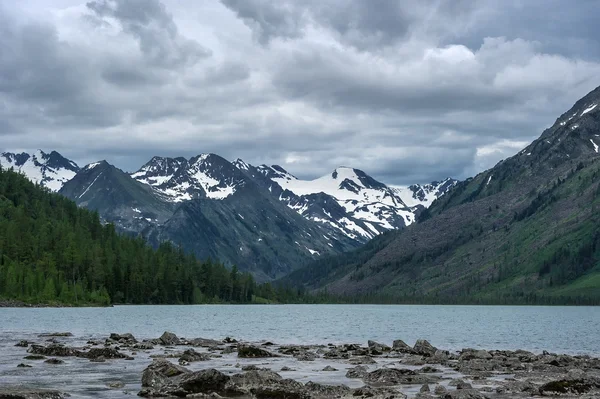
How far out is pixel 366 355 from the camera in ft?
266

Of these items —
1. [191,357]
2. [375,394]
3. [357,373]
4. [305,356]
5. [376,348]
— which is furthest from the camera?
[376,348]

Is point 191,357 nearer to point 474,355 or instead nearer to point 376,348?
point 376,348

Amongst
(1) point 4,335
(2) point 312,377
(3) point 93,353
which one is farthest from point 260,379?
(1) point 4,335

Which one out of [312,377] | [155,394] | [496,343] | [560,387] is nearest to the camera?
[155,394]

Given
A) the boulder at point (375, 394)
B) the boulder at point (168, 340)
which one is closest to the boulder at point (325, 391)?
the boulder at point (375, 394)

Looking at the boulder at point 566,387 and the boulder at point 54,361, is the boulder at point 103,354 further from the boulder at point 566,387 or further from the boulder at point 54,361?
the boulder at point 566,387

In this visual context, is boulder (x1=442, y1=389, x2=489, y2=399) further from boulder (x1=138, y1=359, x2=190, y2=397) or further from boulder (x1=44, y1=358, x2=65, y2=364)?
boulder (x1=44, y1=358, x2=65, y2=364)

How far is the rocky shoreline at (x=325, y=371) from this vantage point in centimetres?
4638

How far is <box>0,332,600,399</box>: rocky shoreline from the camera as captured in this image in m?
46.4

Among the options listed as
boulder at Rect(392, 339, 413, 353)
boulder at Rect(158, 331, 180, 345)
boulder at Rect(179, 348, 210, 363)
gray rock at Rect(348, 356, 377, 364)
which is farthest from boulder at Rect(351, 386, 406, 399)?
boulder at Rect(158, 331, 180, 345)

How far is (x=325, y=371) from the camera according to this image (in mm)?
62812

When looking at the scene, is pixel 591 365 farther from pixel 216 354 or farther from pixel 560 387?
pixel 216 354

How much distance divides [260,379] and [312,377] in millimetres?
10834

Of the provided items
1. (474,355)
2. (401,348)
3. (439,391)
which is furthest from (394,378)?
(401,348)
